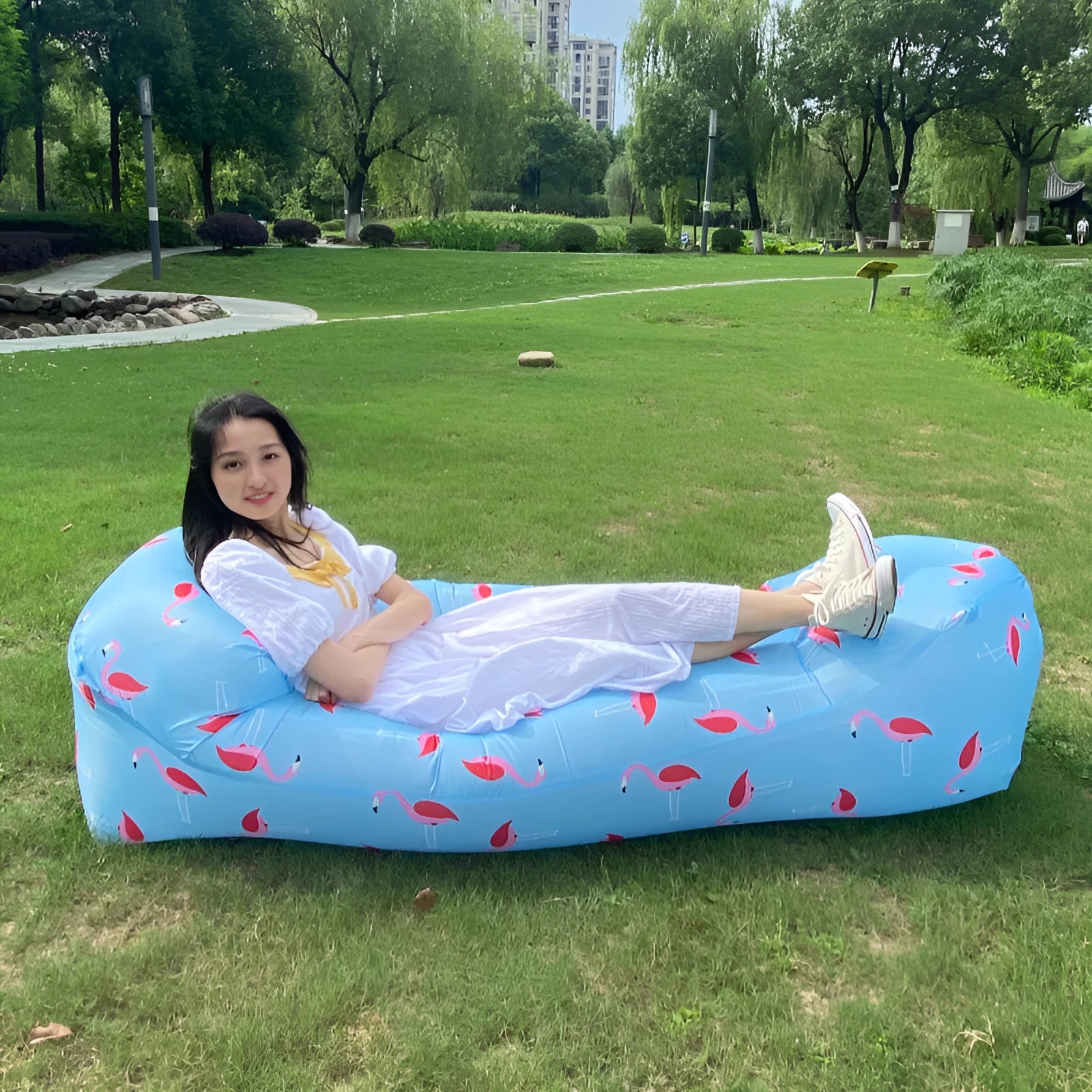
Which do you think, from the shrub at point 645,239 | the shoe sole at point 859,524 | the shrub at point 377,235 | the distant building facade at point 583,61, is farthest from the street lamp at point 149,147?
the distant building facade at point 583,61

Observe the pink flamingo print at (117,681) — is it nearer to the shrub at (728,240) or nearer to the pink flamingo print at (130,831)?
the pink flamingo print at (130,831)

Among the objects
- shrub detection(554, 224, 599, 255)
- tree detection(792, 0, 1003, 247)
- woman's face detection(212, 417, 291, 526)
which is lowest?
woman's face detection(212, 417, 291, 526)

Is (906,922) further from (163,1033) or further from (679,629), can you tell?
(163,1033)

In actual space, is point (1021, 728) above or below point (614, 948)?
above

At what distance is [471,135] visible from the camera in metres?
29.1

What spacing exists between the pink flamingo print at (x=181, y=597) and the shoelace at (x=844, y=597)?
1.86m

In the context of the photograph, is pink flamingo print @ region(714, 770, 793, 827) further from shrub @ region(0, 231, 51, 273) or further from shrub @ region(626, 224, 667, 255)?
shrub @ region(626, 224, 667, 255)

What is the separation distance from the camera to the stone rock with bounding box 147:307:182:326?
45.8 ft

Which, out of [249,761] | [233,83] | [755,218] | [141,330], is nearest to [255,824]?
[249,761]

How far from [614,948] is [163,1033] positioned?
3.40ft

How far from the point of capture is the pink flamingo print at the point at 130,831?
264 centimetres

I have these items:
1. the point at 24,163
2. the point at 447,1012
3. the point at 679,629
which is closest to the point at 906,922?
the point at 679,629

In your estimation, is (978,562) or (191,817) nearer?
(191,817)

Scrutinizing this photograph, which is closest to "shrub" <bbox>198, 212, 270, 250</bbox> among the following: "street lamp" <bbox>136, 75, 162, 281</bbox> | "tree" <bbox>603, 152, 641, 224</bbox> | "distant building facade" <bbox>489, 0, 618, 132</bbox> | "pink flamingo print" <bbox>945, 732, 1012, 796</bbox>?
"street lamp" <bbox>136, 75, 162, 281</bbox>
